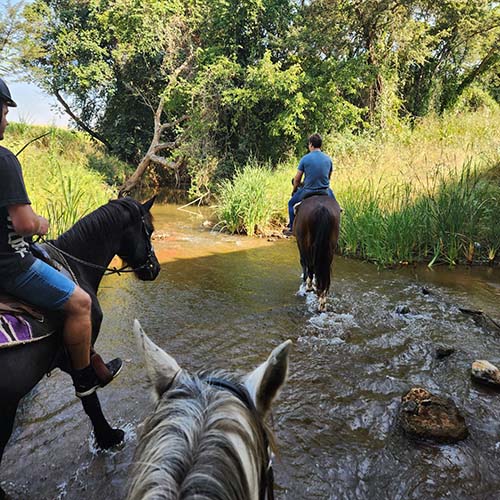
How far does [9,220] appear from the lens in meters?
1.94

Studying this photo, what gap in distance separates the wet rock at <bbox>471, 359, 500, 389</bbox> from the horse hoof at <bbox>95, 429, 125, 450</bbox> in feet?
9.54

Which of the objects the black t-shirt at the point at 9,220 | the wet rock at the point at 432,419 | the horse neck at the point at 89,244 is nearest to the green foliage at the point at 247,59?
the horse neck at the point at 89,244

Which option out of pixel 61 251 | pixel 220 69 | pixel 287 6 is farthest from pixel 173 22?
pixel 61 251

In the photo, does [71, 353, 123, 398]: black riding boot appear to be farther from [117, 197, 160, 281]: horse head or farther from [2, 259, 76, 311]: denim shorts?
[117, 197, 160, 281]: horse head

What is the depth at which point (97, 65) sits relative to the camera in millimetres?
17891

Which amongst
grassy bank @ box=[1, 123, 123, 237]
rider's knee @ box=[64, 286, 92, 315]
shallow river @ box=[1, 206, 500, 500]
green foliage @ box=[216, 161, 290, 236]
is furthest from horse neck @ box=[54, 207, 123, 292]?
green foliage @ box=[216, 161, 290, 236]

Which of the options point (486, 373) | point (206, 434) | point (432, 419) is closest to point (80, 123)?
point (486, 373)

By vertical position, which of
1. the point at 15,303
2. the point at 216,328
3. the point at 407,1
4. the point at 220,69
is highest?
the point at 407,1

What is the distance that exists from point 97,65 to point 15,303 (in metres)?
18.9

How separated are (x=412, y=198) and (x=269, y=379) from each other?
797 centimetres

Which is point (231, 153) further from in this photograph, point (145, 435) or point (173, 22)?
point (145, 435)

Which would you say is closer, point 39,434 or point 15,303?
point 15,303

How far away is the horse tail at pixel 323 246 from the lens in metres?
5.28

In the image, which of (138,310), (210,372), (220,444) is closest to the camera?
(220,444)
